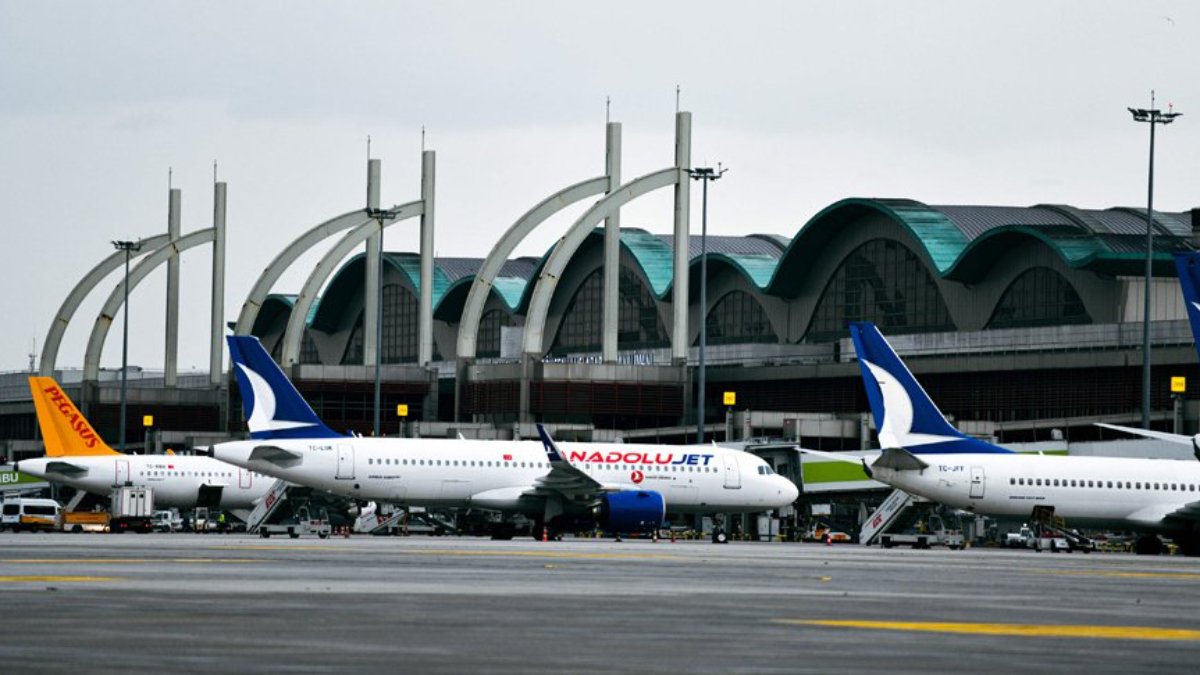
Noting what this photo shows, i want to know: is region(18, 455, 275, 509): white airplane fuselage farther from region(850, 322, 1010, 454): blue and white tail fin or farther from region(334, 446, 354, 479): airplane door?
region(850, 322, 1010, 454): blue and white tail fin

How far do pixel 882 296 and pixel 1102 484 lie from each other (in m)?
63.2

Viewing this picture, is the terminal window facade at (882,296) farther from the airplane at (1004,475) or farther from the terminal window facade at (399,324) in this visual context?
the airplane at (1004,475)

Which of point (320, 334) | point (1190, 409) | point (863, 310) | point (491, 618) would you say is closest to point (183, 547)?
point (491, 618)

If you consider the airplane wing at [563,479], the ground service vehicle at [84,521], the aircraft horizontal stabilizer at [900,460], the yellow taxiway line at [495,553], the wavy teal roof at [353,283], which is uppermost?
the wavy teal roof at [353,283]

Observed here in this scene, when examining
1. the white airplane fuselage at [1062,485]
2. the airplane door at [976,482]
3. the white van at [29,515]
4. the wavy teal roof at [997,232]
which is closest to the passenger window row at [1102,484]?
the white airplane fuselage at [1062,485]

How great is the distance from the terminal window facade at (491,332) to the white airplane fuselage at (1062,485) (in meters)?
92.8

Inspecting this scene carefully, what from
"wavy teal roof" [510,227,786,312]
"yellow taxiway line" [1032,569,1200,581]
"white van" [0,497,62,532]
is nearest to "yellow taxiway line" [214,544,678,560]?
"yellow taxiway line" [1032,569,1200,581]

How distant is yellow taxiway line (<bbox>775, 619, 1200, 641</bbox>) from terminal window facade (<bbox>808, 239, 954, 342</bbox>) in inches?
3918

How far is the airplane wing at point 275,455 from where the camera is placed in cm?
7000

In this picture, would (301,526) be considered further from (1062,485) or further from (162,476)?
(1062,485)

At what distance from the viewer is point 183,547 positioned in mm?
55031

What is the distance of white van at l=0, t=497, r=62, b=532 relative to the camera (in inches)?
3605

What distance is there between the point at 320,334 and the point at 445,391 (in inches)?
1524

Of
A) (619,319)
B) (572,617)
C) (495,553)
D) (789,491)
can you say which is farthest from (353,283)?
(572,617)
